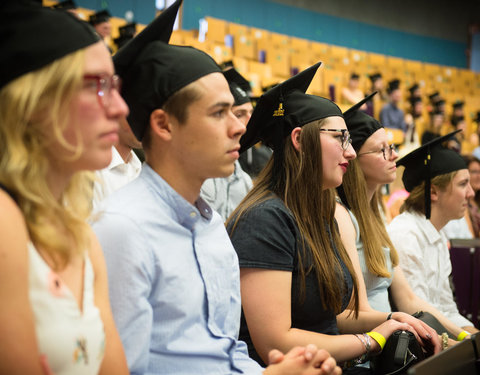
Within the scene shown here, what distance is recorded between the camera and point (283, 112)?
7.76ft

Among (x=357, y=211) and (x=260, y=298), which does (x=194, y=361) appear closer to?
(x=260, y=298)

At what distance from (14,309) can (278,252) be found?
1.11 m

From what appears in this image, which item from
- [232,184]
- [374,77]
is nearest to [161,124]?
[232,184]

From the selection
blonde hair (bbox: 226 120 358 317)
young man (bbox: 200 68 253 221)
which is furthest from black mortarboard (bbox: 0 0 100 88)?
young man (bbox: 200 68 253 221)

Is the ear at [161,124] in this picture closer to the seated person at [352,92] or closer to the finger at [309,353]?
the finger at [309,353]

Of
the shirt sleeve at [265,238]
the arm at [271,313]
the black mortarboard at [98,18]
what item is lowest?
the arm at [271,313]

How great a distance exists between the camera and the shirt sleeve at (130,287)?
1.40m

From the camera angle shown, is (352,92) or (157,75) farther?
(352,92)

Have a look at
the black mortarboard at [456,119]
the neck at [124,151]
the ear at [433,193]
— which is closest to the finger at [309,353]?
the neck at [124,151]

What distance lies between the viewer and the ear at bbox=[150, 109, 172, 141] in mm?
1656

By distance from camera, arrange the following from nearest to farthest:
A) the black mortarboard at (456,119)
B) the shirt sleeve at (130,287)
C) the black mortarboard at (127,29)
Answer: the shirt sleeve at (130,287) < the black mortarboard at (127,29) < the black mortarboard at (456,119)

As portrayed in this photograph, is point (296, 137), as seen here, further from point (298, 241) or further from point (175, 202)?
point (175, 202)

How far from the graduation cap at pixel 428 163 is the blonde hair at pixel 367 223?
0.59m

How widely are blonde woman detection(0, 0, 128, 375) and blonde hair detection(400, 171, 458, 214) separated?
262 cm
